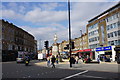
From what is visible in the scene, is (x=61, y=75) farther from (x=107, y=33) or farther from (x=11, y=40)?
(x=11, y=40)

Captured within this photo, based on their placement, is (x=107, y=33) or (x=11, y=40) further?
(x=11, y=40)

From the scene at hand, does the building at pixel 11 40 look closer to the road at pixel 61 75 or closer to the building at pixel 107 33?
the building at pixel 107 33

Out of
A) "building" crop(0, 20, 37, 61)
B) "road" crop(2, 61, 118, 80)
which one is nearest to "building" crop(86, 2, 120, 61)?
"road" crop(2, 61, 118, 80)

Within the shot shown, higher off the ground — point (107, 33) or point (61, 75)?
point (107, 33)

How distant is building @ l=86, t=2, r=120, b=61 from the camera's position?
45.0 m

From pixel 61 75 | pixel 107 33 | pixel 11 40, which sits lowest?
pixel 61 75

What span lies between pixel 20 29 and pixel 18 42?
584 cm

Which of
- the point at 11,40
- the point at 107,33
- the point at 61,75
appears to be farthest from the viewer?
the point at 11,40

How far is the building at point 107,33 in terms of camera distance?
148ft

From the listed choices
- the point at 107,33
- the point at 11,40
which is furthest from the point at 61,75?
the point at 11,40

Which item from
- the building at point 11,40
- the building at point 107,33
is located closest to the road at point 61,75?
the building at point 107,33

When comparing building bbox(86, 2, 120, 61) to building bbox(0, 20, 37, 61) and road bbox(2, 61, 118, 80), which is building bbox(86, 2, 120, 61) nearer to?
road bbox(2, 61, 118, 80)

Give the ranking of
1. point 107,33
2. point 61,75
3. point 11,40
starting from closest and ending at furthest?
point 61,75, point 107,33, point 11,40

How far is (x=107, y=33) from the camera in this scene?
166 ft
